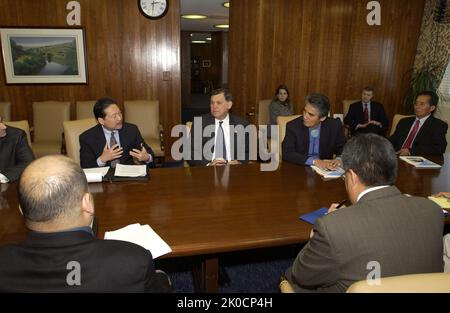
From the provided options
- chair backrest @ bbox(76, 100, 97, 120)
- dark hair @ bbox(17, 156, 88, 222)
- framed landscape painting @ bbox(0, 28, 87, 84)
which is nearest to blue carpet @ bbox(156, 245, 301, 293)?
dark hair @ bbox(17, 156, 88, 222)

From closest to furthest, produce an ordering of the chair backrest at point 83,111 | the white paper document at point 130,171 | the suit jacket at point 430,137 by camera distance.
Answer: the white paper document at point 130,171 → the suit jacket at point 430,137 → the chair backrest at point 83,111

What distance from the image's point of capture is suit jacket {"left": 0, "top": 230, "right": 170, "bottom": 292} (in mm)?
1131

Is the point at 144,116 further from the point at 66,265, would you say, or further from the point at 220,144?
the point at 66,265

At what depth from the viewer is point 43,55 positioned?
5.33 meters

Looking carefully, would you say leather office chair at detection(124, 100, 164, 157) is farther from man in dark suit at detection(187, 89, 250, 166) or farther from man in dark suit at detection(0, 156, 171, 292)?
man in dark suit at detection(0, 156, 171, 292)

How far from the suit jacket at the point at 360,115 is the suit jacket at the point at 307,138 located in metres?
2.58

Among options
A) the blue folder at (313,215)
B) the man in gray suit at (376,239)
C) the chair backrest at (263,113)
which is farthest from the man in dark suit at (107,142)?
the chair backrest at (263,113)

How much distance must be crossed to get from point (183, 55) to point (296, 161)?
10.1 metres

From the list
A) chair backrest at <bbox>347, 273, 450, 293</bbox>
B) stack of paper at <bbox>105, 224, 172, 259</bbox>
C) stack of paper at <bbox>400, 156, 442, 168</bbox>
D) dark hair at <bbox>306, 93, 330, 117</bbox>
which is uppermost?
dark hair at <bbox>306, 93, 330, 117</bbox>

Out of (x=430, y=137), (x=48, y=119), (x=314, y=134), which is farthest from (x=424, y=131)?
(x=48, y=119)

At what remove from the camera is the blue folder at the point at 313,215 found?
207cm

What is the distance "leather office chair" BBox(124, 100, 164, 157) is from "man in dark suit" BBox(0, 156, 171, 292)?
4.20 metres

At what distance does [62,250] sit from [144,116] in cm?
447

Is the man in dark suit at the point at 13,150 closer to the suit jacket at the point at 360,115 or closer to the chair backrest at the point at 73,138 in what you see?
the chair backrest at the point at 73,138
